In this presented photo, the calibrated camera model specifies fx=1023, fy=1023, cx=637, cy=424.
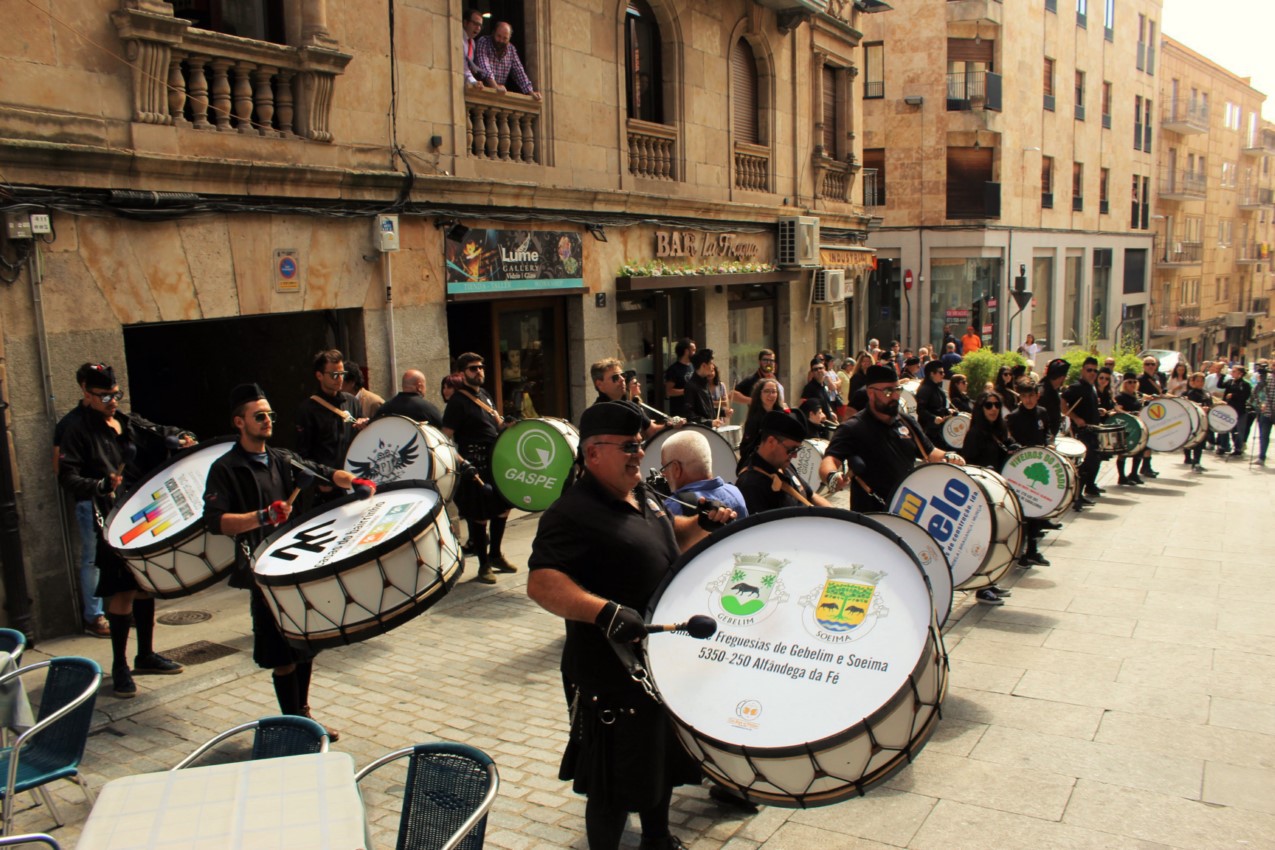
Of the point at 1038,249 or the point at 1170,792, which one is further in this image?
the point at 1038,249

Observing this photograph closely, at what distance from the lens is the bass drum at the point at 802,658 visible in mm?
3271

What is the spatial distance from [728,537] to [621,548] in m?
0.42

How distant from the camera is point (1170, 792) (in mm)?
5191

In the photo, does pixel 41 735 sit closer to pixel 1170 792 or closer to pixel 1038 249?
pixel 1170 792

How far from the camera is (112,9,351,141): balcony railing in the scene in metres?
8.23

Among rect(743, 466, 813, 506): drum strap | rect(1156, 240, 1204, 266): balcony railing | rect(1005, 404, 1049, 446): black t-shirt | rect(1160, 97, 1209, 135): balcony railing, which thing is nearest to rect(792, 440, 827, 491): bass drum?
rect(1005, 404, 1049, 446): black t-shirt

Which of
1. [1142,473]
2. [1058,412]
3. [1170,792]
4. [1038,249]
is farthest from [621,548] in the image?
[1038,249]

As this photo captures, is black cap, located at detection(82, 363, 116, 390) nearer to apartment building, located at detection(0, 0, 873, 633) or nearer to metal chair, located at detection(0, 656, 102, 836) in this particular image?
apartment building, located at detection(0, 0, 873, 633)

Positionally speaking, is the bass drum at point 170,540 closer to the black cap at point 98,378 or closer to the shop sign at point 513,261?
the black cap at point 98,378

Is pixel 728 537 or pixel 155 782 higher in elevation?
pixel 728 537

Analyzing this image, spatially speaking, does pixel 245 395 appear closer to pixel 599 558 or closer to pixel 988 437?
pixel 599 558

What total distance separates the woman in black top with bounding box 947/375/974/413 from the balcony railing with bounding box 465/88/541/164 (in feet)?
23.0

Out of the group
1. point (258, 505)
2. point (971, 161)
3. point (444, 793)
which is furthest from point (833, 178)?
point (444, 793)

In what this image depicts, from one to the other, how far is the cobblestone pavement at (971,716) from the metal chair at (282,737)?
1.04m
